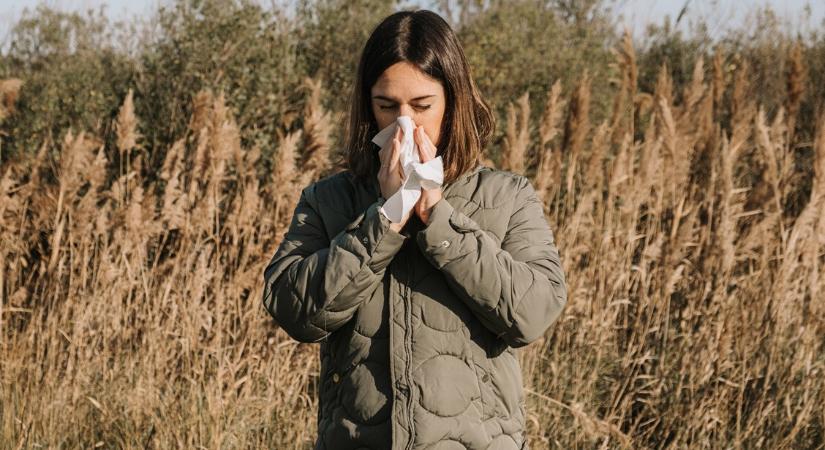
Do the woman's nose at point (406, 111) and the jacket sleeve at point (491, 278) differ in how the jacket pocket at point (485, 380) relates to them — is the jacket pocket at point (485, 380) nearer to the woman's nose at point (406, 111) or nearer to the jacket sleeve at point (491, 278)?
the jacket sleeve at point (491, 278)

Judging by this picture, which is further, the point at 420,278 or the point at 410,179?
the point at 420,278

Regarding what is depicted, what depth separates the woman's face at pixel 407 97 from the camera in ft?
6.73

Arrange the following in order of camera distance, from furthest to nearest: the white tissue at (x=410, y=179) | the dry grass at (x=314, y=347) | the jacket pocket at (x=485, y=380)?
the dry grass at (x=314, y=347) < the jacket pocket at (x=485, y=380) < the white tissue at (x=410, y=179)

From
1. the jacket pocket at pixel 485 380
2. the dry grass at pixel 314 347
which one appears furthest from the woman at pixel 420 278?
the dry grass at pixel 314 347

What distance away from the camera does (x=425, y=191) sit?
195 cm

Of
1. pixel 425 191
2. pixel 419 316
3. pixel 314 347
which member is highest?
pixel 425 191

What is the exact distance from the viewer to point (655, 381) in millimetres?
4383

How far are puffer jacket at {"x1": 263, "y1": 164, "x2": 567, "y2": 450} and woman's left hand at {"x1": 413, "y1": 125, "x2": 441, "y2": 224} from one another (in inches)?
1.0

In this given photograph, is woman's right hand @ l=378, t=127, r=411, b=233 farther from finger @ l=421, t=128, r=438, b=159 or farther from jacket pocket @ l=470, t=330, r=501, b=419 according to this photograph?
jacket pocket @ l=470, t=330, r=501, b=419

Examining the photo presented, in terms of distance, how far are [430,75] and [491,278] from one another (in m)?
0.49

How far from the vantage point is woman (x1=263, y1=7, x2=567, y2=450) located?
6.32ft

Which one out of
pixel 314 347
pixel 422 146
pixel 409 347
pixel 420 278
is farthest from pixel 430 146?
pixel 314 347

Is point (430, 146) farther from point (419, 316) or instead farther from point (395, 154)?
point (419, 316)

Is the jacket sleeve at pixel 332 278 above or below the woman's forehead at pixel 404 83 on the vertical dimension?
below
